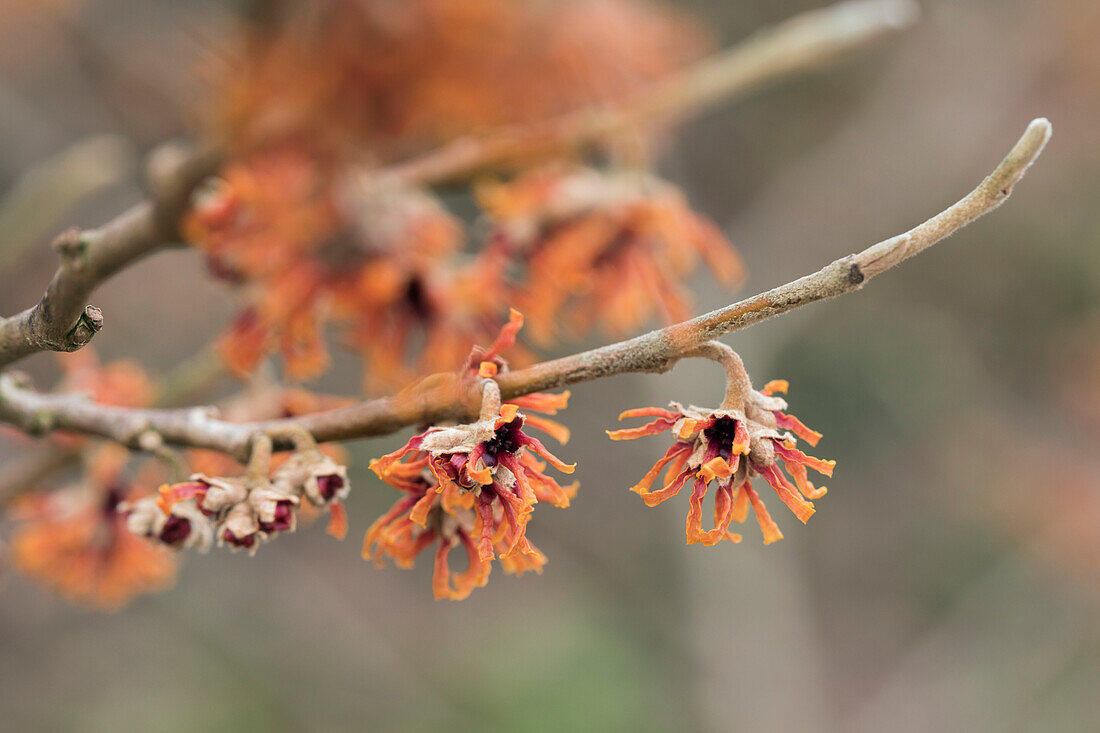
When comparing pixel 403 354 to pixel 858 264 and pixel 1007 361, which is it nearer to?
pixel 858 264

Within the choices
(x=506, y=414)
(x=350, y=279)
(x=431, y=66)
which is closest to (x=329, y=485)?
(x=506, y=414)

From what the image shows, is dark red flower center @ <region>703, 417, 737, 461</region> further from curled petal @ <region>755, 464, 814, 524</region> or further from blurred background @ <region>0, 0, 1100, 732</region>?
blurred background @ <region>0, 0, 1100, 732</region>

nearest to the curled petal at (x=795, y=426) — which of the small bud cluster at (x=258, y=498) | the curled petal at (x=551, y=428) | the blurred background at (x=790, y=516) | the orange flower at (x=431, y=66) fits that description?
the curled petal at (x=551, y=428)

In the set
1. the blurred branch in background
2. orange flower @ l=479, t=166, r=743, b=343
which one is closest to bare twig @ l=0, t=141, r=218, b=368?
the blurred branch in background

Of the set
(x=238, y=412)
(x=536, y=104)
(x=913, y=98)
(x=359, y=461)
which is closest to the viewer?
(x=238, y=412)

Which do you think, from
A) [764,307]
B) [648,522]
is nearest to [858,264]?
[764,307]


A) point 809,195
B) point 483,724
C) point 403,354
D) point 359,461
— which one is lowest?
point 403,354

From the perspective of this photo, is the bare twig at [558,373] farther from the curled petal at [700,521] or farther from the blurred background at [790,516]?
the blurred background at [790,516]
